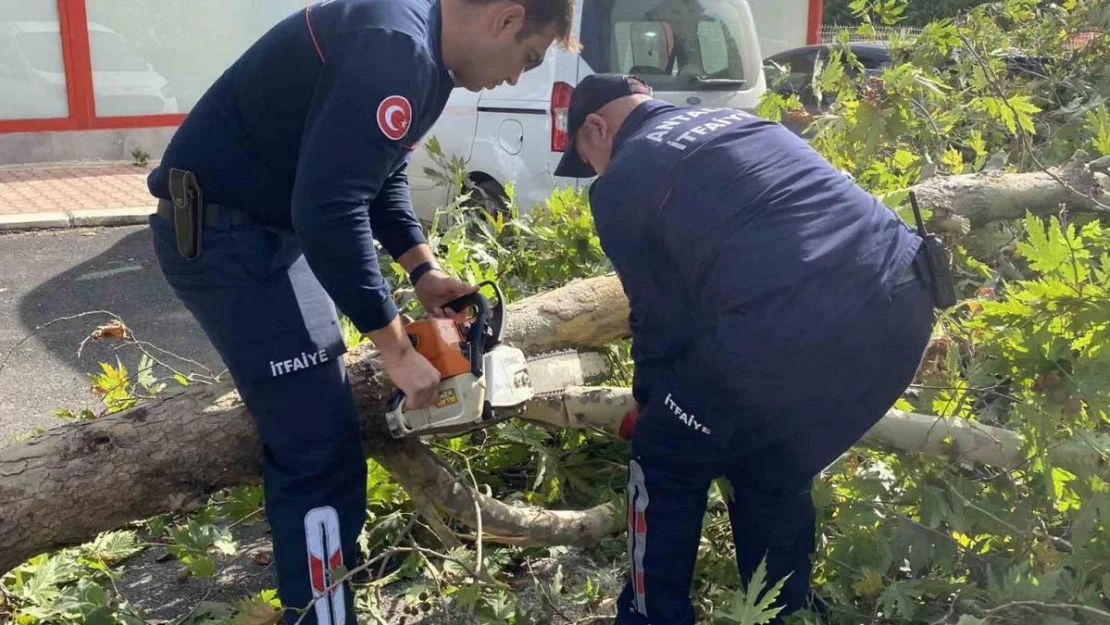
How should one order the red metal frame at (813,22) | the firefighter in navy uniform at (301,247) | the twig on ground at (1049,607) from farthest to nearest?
the red metal frame at (813,22), the firefighter in navy uniform at (301,247), the twig on ground at (1049,607)

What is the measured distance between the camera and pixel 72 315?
17.8 ft

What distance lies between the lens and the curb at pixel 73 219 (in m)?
7.56

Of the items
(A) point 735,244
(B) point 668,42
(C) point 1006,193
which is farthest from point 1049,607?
(B) point 668,42

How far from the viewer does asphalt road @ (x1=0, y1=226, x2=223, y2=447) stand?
436 centimetres

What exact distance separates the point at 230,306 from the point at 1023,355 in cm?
174

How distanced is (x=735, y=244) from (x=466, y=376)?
646mm

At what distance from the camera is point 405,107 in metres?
2.00

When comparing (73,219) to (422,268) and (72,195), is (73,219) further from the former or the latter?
(422,268)

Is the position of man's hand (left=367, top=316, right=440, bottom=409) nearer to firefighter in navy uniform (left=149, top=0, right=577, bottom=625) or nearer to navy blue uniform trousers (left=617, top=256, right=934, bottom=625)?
firefighter in navy uniform (left=149, top=0, right=577, bottom=625)

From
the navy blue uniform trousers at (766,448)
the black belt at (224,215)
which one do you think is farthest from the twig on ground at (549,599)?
the black belt at (224,215)

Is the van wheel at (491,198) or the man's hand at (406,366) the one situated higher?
the man's hand at (406,366)

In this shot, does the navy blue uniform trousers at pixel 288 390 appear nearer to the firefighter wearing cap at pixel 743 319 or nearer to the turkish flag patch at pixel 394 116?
the turkish flag patch at pixel 394 116

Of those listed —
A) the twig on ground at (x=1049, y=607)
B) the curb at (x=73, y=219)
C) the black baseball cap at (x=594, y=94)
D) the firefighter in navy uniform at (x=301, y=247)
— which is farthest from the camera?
the curb at (x=73, y=219)

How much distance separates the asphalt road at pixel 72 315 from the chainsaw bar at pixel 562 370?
2095 mm
